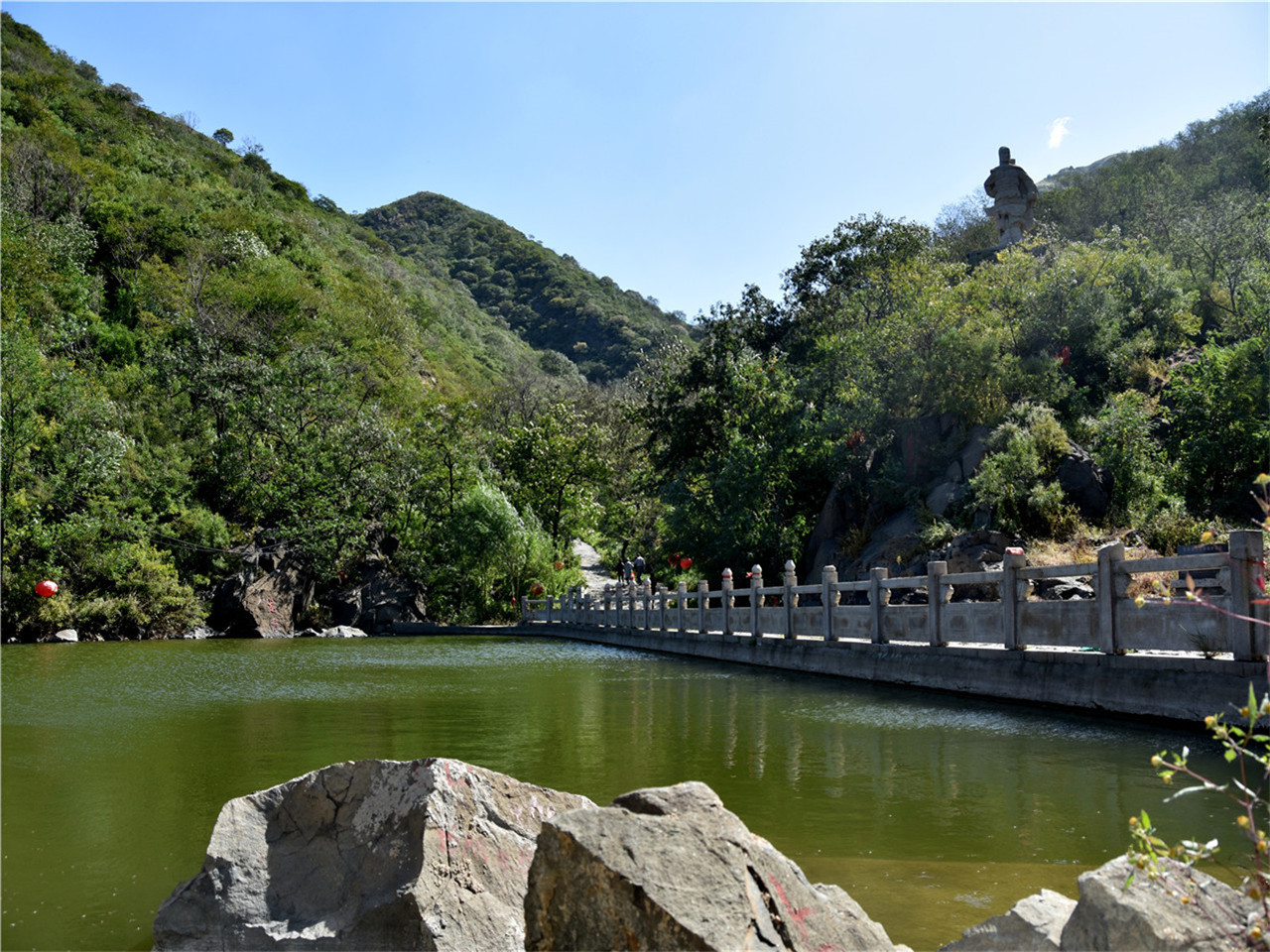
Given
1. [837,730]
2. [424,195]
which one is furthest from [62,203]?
[424,195]

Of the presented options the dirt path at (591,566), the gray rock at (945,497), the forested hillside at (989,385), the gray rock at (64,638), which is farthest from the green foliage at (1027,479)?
the dirt path at (591,566)

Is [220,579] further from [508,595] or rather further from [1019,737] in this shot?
[1019,737]

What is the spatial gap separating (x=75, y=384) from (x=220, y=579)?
30.2 ft

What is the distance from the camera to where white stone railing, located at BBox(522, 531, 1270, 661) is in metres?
9.66

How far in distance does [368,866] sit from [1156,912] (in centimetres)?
329

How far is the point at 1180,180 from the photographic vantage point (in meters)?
49.9

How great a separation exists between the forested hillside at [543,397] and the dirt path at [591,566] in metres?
1.94

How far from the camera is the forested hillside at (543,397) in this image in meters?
25.6

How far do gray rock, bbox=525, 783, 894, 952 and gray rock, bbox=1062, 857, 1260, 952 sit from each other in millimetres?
925

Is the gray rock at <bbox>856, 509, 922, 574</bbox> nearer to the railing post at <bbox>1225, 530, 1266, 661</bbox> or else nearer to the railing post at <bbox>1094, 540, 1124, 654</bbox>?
the railing post at <bbox>1094, 540, 1124, 654</bbox>

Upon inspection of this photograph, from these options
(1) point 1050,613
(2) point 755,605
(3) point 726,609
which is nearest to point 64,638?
(3) point 726,609

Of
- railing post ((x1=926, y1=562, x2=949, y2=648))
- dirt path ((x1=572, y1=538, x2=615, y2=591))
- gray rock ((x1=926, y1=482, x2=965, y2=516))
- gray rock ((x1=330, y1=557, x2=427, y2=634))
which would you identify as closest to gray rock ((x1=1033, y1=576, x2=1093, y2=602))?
railing post ((x1=926, y1=562, x2=949, y2=648))

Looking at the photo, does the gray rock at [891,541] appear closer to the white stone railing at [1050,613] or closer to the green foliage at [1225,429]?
the white stone railing at [1050,613]

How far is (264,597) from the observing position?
37.7m
